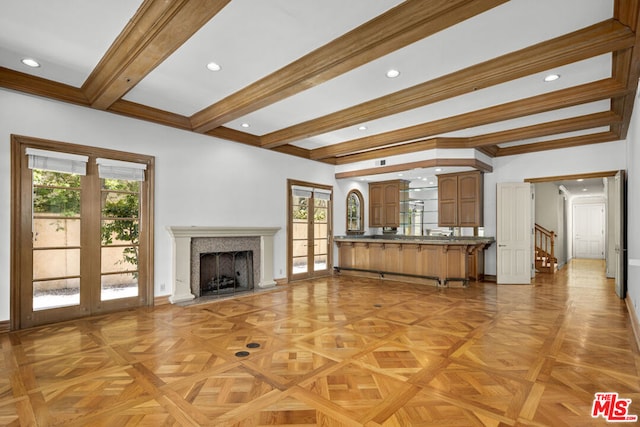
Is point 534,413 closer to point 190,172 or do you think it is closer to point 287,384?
point 287,384

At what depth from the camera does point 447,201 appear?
804cm

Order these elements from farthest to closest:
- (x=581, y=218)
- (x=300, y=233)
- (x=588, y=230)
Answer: (x=581, y=218) → (x=588, y=230) → (x=300, y=233)

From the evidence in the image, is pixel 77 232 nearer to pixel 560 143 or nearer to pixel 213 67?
pixel 213 67

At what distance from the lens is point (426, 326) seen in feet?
13.4

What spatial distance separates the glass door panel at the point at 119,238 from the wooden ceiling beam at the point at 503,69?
10.9 feet

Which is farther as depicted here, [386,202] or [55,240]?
[386,202]

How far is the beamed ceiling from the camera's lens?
272 centimetres

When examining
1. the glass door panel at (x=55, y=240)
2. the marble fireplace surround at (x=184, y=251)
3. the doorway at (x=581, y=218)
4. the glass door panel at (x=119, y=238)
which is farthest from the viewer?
the doorway at (x=581, y=218)

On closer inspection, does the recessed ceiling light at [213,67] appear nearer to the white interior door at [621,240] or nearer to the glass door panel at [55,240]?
the glass door panel at [55,240]

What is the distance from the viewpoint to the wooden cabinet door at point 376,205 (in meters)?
9.34

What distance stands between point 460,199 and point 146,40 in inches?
275

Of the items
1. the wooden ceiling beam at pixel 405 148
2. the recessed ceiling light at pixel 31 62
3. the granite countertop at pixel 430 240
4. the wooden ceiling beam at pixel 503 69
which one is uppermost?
the recessed ceiling light at pixel 31 62

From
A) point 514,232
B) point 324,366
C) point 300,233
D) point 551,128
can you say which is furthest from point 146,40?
point 514,232

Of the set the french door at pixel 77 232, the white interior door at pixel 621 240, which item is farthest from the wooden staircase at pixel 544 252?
the french door at pixel 77 232
